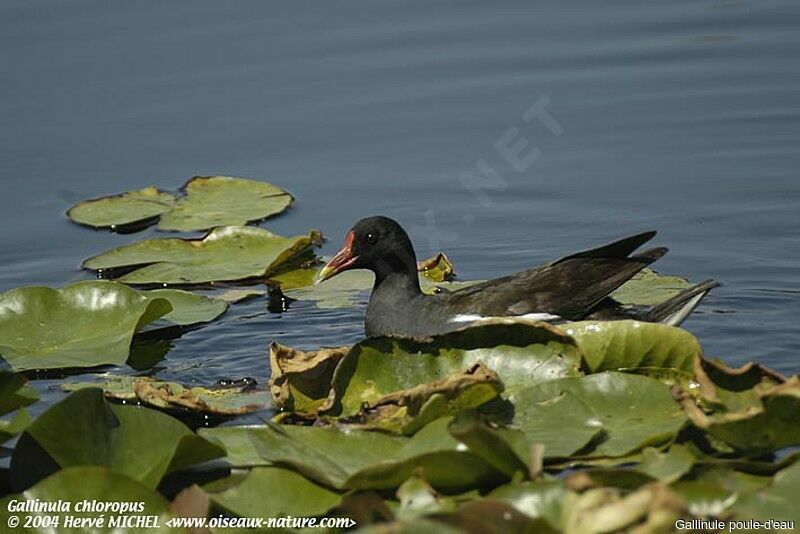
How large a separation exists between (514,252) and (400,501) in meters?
4.20

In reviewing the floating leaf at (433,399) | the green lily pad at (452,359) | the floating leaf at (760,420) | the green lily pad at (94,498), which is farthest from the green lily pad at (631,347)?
the green lily pad at (94,498)

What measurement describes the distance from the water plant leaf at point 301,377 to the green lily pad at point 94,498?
1.30 m

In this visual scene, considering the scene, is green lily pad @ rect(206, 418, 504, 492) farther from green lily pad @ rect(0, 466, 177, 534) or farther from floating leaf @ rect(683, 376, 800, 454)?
floating leaf @ rect(683, 376, 800, 454)

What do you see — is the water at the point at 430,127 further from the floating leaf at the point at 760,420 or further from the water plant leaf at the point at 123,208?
the floating leaf at the point at 760,420

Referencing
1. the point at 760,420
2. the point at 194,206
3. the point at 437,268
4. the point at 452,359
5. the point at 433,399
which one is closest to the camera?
the point at 760,420

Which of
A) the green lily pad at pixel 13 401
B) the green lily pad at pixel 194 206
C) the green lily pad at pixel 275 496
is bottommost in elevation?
the green lily pad at pixel 194 206

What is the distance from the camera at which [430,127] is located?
930cm

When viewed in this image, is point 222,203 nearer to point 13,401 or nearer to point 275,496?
point 13,401

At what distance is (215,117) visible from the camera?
953 cm

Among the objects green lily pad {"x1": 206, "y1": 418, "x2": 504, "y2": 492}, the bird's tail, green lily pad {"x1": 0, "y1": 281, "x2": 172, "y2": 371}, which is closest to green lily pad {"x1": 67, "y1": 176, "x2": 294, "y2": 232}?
green lily pad {"x1": 0, "y1": 281, "x2": 172, "y2": 371}

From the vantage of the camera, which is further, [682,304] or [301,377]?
[682,304]

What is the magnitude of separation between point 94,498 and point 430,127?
597 centimetres

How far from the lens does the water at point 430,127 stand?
7895 mm

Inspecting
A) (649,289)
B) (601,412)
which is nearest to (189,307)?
(649,289)
